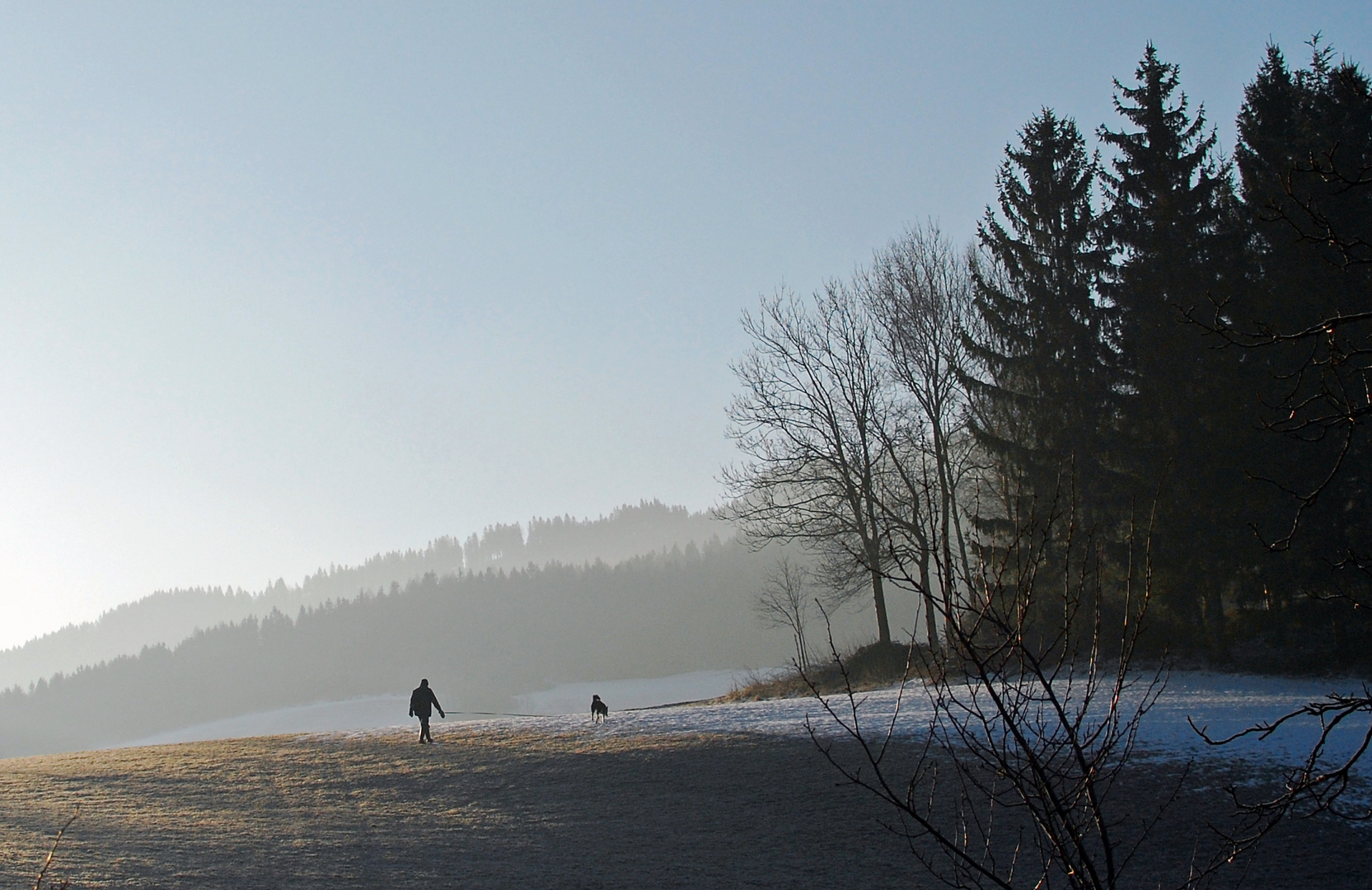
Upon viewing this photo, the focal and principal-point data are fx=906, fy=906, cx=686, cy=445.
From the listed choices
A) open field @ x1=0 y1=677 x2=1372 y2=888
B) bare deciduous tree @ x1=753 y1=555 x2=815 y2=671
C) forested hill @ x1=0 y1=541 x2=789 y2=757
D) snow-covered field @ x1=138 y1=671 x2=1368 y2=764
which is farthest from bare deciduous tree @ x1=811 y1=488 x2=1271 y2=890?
forested hill @ x1=0 y1=541 x2=789 y2=757

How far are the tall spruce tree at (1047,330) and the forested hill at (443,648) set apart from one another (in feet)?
294

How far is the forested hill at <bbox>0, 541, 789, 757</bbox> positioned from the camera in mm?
118500

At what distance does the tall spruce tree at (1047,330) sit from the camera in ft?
75.4

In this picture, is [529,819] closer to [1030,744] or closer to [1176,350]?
[1030,744]

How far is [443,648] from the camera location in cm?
12925

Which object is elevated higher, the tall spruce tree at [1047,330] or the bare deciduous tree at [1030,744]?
the tall spruce tree at [1047,330]

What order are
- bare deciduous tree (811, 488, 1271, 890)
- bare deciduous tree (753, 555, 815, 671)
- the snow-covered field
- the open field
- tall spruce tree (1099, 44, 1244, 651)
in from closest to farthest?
bare deciduous tree (811, 488, 1271, 890), the open field, the snow-covered field, tall spruce tree (1099, 44, 1244, 651), bare deciduous tree (753, 555, 815, 671)

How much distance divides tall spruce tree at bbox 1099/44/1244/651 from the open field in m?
8.18

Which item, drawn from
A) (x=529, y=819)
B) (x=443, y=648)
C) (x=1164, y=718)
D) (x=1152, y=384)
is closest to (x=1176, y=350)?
(x=1152, y=384)

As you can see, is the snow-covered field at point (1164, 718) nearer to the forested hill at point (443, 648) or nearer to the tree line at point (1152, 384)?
the tree line at point (1152, 384)

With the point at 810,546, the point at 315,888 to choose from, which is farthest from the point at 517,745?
the point at 810,546

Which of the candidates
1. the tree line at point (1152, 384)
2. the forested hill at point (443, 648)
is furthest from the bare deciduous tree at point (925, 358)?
the forested hill at point (443, 648)

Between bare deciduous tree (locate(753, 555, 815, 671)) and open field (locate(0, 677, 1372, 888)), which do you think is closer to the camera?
open field (locate(0, 677, 1372, 888))

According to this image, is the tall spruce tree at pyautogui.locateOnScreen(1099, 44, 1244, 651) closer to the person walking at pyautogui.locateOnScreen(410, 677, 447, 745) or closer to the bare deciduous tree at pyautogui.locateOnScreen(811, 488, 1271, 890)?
the bare deciduous tree at pyautogui.locateOnScreen(811, 488, 1271, 890)
